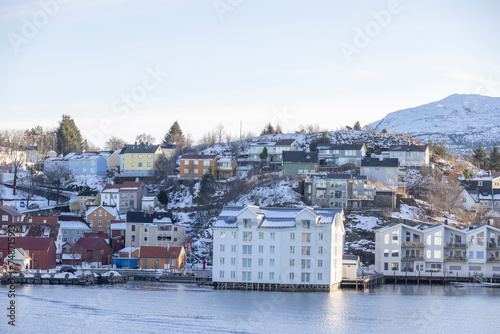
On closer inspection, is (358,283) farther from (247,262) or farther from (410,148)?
(410,148)

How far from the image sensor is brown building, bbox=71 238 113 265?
279 feet

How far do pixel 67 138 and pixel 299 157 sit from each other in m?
56.2

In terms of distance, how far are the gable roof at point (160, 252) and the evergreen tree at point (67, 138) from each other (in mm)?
66468

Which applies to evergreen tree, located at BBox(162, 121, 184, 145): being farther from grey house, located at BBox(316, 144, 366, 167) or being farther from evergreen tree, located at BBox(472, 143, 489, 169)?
evergreen tree, located at BBox(472, 143, 489, 169)

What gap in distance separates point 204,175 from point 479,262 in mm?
42736

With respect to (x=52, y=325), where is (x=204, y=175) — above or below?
above

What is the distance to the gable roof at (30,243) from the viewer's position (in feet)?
261

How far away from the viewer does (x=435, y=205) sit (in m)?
99.2

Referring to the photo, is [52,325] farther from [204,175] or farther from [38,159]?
[38,159]

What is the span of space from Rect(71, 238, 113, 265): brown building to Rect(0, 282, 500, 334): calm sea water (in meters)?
14.5

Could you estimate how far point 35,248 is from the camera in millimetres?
79812

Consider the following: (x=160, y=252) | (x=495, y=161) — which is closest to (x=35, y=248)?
(x=160, y=252)

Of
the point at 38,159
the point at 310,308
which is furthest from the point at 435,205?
the point at 38,159

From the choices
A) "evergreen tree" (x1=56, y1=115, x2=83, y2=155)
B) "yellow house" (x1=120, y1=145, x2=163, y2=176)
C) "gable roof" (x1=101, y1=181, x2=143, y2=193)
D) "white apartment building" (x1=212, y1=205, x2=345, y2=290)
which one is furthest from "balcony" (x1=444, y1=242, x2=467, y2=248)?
"evergreen tree" (x1=56, y1=115, x2=83, y2=155)
